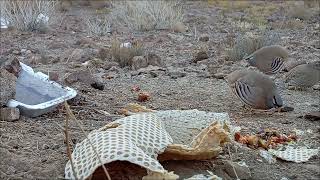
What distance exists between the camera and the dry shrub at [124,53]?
879cm

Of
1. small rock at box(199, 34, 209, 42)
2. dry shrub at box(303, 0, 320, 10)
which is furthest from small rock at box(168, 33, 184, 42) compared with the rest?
dry shrub at box(303, 0, 320, 10)

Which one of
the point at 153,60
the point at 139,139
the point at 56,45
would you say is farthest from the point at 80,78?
the point at 56,45

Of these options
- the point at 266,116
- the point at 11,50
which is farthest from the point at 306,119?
the point at 11,50

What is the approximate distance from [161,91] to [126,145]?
339 cm

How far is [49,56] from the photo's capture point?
9.36 metres

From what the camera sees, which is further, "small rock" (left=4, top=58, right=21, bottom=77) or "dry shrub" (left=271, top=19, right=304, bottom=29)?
"dry shrub" (left=271, top=19, right=304, bottom=29)

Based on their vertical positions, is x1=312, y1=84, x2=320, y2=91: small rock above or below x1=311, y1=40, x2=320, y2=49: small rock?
above

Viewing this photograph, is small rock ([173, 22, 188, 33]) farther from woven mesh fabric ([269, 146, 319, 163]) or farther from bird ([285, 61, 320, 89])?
woven mesh fabric ([269, 146, 319, 163])

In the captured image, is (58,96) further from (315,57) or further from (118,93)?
(315,57)

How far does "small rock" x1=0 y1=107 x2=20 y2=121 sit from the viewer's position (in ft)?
16.0

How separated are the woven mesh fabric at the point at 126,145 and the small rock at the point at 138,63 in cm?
426

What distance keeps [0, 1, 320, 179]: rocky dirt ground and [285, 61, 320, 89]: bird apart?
3.6 inches

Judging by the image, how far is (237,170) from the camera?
389 centimetres

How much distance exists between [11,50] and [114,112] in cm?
473
